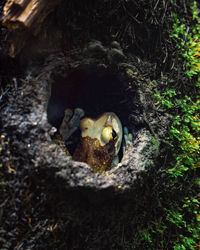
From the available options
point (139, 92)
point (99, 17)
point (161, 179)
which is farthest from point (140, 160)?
point (99, 17)

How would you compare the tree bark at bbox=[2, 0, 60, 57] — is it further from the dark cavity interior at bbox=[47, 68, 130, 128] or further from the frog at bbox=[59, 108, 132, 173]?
the frog at bbox=[59, 108, 132, 173]

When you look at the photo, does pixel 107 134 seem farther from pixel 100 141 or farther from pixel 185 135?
pixel 185 135

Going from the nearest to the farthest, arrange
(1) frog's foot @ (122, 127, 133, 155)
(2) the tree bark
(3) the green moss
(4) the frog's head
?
(2) the tree bark
(3) the green moss
(4) the frog's head
(1) frog's foot @ (122, 127, 133, 155)

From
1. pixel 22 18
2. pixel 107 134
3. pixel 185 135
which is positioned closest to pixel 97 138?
pixel 107 134

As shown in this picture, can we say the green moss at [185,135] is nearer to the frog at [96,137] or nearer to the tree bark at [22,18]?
the frog at [96,137]

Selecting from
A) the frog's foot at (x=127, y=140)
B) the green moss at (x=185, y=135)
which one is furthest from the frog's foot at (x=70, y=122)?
the green moss at (x=185, y=135)

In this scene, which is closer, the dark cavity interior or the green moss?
the green moss

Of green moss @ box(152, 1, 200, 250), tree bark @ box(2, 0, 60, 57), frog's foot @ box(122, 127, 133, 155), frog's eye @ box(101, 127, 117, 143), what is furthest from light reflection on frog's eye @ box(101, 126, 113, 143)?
tree bark @ box(2, 0, 60, 57)
